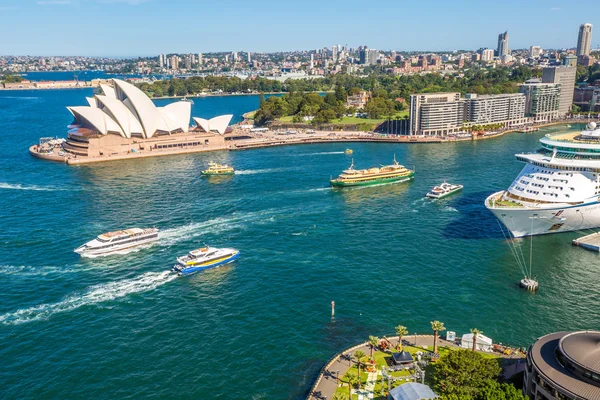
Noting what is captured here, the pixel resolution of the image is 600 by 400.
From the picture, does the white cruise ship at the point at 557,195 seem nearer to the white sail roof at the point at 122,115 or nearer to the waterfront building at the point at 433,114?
the waterfront building at the point at 433,114

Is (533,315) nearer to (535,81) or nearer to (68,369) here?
(68,369)

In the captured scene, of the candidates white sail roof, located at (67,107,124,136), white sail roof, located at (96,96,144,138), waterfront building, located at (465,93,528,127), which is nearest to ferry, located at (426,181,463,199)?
waterfront building, located at (465,93,528,127)

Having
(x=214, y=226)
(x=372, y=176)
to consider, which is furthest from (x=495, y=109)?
(x=214, y=226)

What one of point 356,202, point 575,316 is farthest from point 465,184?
point 575,316

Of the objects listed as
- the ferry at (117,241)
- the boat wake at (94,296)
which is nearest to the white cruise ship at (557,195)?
the boat wake at (94,296)

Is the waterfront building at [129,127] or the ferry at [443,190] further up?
the waterfront building at [129,127]

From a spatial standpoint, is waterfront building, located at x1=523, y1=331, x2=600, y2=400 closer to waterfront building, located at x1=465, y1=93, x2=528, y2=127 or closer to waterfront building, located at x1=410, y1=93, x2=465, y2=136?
waterfront building, located at x1=410, y1=93, x2=465, y2=136

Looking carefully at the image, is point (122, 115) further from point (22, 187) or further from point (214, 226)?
point (214, 226)
